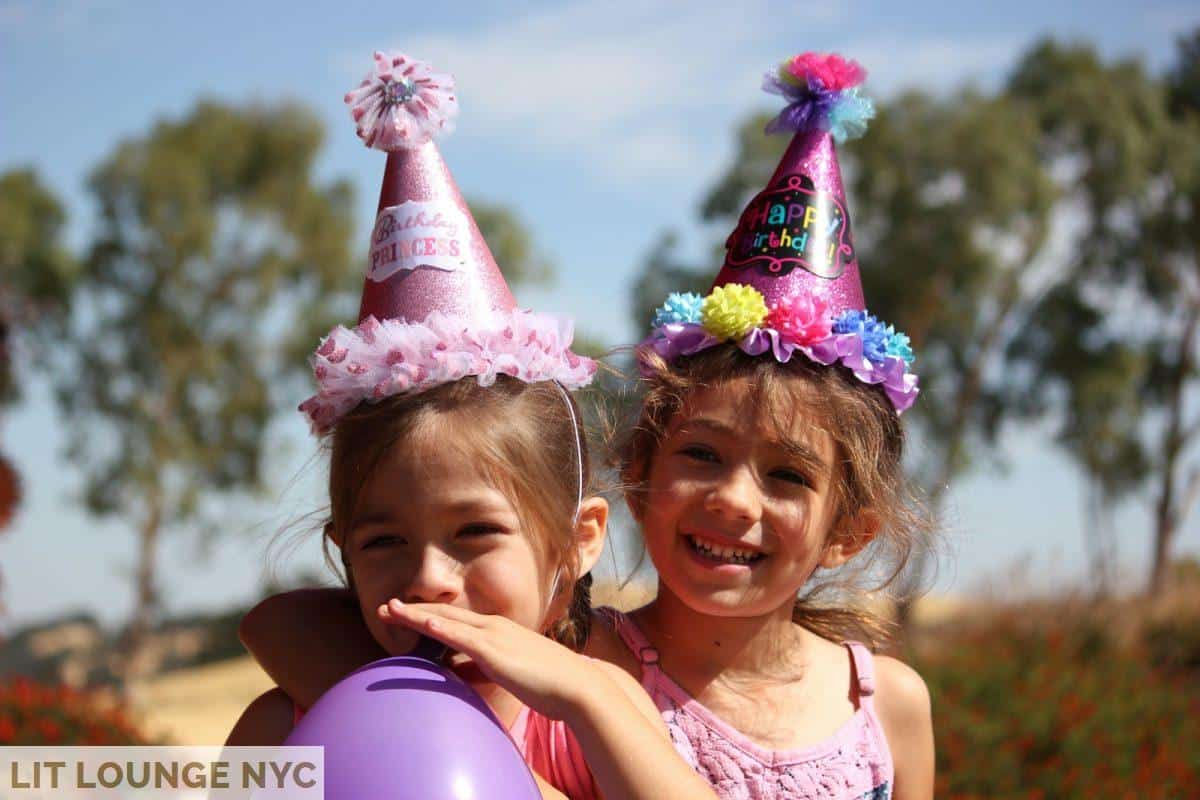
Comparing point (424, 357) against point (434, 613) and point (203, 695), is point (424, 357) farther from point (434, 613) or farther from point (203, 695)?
point (203, 695)

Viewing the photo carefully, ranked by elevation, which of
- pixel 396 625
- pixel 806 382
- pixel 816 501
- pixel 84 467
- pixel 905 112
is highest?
pixel 905 112

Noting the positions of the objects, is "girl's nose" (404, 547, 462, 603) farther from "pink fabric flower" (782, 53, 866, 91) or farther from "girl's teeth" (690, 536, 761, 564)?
"pink fabric flower" (782, 53, 866, 91)

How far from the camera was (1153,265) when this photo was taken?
19266 millimetres

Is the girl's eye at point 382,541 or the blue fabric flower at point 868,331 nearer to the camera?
the girl's eye at point 382,541

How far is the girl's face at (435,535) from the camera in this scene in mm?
2121

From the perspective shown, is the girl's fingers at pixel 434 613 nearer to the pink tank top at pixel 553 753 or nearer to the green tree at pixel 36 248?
the pink tank top at pixel 553 753

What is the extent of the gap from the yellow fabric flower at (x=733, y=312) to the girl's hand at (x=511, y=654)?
101 centimetres

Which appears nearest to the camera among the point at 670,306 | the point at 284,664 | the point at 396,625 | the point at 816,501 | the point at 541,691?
the point at 541,691

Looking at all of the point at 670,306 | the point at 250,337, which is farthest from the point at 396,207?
the point at 250,337

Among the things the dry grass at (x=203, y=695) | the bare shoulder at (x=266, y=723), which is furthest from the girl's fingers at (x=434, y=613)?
the dry grass at (x=203, y=695)

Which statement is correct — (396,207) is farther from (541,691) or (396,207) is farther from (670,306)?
(541,691)

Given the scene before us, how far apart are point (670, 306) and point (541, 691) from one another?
3.97 ft

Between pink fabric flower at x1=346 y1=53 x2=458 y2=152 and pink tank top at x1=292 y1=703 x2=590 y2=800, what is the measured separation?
3.65 feet

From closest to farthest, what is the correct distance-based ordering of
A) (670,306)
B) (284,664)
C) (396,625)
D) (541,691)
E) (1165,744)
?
(541,691) → (396,625) → (284,664) → (670,306) → (1165,744)
